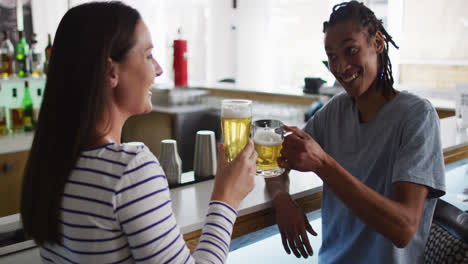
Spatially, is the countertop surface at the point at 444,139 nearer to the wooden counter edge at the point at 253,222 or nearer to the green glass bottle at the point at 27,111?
the green glass bottle at the point at 27,111

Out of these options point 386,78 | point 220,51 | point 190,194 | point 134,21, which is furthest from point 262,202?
point 220,51

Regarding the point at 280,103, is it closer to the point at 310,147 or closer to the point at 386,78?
the point at 386,78

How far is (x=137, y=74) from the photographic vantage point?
732 millimetres

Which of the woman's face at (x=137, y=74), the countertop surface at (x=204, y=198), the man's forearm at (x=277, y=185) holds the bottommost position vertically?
the countertop surface at (x=204, y=198)

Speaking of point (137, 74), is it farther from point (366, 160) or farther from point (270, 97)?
point (270, 97)

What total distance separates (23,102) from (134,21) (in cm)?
291

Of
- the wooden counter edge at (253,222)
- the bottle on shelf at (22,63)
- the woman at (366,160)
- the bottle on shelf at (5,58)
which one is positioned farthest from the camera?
the bottle on shelf at (22,63)

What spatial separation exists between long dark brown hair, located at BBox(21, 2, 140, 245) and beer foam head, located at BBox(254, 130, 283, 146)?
48cm

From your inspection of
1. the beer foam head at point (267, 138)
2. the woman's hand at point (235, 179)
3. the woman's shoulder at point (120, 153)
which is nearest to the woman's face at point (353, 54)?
the beer foam head at point (267, 138)

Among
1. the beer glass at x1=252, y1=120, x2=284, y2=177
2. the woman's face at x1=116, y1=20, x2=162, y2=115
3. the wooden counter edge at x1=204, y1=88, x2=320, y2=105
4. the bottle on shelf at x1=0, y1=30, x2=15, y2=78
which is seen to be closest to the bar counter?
the beer glass at x1=252, y1=120, x2=284, y2=177

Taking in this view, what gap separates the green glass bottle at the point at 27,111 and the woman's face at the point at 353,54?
2614 mm

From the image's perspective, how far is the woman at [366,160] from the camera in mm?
998

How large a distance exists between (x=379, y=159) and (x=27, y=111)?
111 inches

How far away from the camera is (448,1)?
4.67 m
